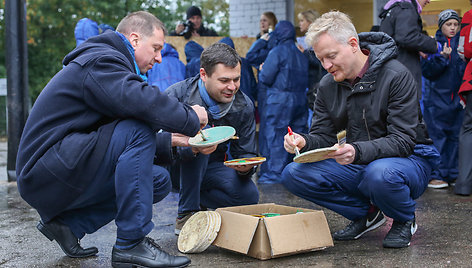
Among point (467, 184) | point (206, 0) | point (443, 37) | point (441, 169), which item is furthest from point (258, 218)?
point (206, 0)

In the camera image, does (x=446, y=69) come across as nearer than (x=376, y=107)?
No

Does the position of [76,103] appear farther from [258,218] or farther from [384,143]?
[384,143]

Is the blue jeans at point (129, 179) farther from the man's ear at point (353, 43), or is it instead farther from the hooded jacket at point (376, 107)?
the man's ear at point (353, 43)

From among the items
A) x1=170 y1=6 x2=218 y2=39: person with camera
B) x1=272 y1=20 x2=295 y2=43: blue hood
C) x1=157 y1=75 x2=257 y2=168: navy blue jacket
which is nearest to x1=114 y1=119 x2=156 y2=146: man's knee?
x1=157 y1=75 x2=257 y2=168: navy blue jacket

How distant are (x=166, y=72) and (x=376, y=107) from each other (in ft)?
12.4

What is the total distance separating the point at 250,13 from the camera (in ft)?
32.1

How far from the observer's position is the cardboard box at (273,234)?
10.3 feet

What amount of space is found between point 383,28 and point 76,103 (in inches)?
149

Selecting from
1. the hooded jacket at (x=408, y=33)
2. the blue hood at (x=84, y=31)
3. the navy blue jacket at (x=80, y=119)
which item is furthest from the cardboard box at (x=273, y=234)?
the blue hood at (x=84, y=31)

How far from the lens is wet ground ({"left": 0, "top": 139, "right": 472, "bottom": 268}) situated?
318 cm

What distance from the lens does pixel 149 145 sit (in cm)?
311

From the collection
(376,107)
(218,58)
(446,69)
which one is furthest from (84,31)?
(376,107)

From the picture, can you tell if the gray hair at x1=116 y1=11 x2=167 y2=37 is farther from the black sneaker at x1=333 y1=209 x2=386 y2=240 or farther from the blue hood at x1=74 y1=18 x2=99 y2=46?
Result: the blue hood at x1=74 y1=18 x2=99 y2=46

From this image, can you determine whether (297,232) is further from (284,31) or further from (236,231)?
(284,31)
